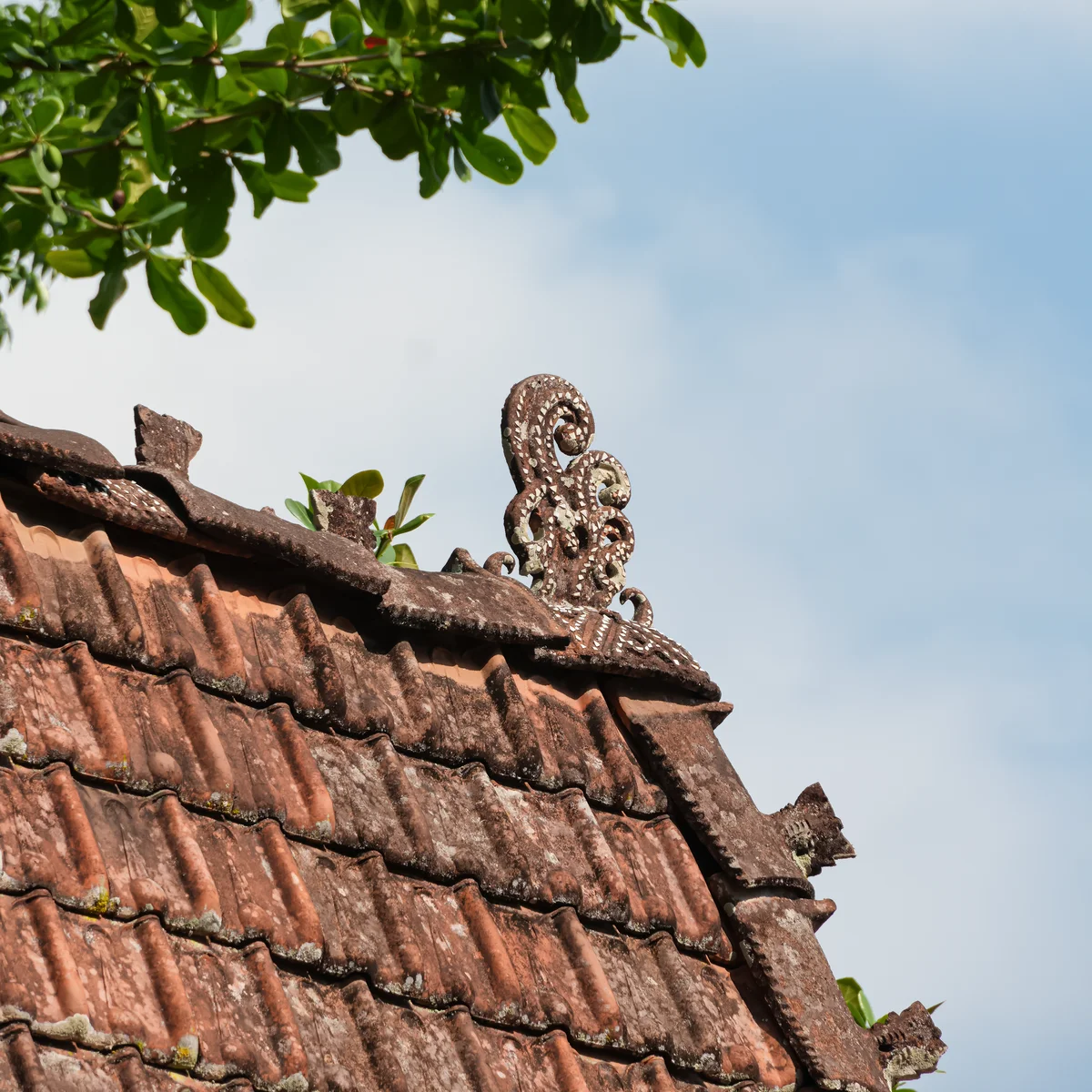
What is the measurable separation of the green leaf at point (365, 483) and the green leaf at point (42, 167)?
4944 mm

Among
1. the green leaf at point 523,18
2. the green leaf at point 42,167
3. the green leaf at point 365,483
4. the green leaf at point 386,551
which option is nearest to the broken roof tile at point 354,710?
the green leaf at point 42,167

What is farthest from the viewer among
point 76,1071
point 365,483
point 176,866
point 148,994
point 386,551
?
point 386,551

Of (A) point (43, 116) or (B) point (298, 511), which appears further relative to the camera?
(B) point (298, 511)

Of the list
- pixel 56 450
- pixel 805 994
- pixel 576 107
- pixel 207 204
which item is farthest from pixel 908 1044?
pixel 207 204

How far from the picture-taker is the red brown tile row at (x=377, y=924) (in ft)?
10.0

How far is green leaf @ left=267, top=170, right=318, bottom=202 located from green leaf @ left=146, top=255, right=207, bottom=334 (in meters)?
0.20

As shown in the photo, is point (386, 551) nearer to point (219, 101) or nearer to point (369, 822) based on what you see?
point (369, 822)

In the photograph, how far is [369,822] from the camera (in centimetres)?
362

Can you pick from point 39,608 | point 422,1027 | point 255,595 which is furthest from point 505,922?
point 39,608

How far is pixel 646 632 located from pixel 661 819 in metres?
0.56

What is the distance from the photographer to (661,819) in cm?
437

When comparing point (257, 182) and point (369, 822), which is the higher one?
point (257, 182)

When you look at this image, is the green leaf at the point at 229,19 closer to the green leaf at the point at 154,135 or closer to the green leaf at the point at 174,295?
the green leaf at the point at 154,135

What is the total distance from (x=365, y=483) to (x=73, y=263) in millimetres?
4995
